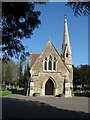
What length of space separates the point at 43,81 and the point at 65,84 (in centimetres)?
354

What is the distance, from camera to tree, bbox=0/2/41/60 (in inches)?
400

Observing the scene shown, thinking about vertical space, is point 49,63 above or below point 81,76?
above

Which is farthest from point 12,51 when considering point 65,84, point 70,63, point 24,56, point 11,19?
point 70,63

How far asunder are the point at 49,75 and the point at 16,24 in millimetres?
37062

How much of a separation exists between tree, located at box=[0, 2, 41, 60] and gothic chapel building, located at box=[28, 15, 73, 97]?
35.6 m

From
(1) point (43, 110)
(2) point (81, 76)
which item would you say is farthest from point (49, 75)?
(1) point (43, 110)

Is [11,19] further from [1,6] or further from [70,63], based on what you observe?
[70,63]

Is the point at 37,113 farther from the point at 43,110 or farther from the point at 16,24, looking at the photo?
the point at 16,24

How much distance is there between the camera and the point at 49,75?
Result: 47562mm

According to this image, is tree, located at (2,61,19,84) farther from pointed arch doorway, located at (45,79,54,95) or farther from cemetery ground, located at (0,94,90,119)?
cemetery ground, located at (0,94,90,119)

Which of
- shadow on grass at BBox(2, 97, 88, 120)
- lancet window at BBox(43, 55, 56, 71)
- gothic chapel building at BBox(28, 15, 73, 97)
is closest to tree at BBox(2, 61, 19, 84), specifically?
gothic chapel building at BBox(28, 15, 73, 97)

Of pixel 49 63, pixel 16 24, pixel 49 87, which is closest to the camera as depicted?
pixel 16 24

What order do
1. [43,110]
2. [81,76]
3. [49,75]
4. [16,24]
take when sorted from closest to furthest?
[16,24] → [43,110] → [49,75] → [81,76]

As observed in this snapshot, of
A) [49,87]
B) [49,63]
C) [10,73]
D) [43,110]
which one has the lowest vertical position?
[43,110]
